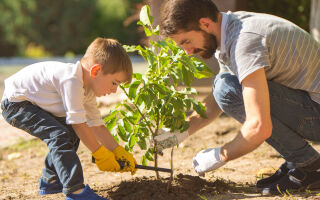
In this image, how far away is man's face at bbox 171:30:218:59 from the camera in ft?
8.02

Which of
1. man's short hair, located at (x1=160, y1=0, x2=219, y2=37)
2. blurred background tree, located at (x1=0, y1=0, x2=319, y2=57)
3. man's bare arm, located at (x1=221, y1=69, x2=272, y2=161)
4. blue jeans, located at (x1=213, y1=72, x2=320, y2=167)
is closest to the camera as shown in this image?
man's bare arm, located at (x1=221, y1=69, x2=272, y2=161)

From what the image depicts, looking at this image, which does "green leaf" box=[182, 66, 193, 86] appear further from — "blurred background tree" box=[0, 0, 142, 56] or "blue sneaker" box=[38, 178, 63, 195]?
"blurred background tree" box=[0, 0, 142, 56]

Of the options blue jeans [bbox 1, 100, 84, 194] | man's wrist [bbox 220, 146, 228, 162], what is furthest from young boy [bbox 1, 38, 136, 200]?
man's wrist [bbox 220, 146, 228, 162]

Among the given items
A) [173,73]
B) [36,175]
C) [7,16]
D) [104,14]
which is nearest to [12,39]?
[7,16]

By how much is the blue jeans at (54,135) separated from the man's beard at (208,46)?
852mm

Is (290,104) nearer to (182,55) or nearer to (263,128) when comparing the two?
(263,128)

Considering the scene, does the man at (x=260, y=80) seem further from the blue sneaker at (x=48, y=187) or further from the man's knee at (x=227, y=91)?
the blue sneaker at (x=48, y=187)

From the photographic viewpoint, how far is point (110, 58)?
8.19ft

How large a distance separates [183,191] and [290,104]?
774 mm

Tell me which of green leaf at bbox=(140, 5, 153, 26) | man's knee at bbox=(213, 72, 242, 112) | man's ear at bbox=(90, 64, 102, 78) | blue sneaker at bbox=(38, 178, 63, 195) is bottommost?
blue sneaker at bbox=(38, 178, 63, 195)

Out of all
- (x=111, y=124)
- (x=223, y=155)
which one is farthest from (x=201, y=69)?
(x=111, y=124)

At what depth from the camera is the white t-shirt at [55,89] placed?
2459 millimetres

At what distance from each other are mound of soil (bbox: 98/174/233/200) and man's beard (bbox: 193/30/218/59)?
2.46 ft

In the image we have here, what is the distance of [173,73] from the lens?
2.53m
